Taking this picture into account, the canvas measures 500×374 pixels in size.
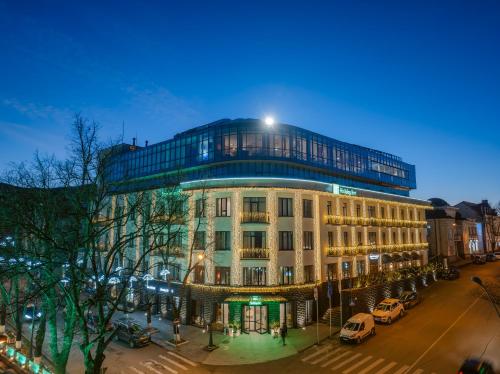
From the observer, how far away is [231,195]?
34188mm

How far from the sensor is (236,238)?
109 feet

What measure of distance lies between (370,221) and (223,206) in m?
22.1

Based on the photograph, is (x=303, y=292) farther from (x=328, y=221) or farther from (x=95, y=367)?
(x=95, y=367)

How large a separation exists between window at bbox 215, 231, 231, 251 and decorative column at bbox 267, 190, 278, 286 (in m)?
4.24

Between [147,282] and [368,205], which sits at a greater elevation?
[368,205]

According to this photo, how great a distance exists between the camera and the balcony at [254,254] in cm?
3284

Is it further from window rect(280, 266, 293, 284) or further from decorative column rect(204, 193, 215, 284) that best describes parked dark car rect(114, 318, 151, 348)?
window rect(280, 266, 293, 284)

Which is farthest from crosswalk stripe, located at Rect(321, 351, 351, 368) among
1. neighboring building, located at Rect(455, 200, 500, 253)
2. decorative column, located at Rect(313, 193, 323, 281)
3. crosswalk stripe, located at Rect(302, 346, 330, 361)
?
neighboring building, located at Rect(455, 200, 500, 253)

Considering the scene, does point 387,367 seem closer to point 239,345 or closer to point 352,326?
point 352,326

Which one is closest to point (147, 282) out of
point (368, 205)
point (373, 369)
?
point (373, 369)

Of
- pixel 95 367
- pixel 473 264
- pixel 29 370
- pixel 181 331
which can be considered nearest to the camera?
pixel 95 367

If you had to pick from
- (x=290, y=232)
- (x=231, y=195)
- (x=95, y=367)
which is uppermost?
(x=231, y=195)

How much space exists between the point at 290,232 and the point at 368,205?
16.9 m

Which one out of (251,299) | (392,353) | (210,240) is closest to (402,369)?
(392,353)
